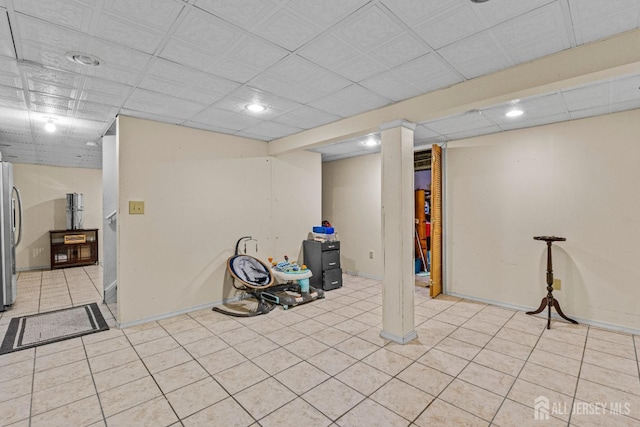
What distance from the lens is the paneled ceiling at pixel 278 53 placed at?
5.40 feet

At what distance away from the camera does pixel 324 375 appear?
8.11 feet

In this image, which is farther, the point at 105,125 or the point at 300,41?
the point at 105,125

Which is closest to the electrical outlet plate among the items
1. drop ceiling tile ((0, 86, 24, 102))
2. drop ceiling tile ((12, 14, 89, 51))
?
drop ceiling tile ((0, 86, 24, 102))

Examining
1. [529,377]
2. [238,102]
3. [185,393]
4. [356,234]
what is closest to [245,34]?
[238,102]

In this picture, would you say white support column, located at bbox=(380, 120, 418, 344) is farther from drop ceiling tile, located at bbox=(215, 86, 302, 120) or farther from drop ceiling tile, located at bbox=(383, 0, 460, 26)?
drop ceiling tile, located at bbox=(383, 0, 460, 26)

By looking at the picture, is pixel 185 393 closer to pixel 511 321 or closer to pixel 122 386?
pixel 122 386

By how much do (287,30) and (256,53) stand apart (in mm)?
360

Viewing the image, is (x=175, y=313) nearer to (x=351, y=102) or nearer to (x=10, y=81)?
(x=10, y=81)

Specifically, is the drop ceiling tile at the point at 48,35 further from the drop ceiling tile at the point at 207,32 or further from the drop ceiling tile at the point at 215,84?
the drop ceiling tile at the point at 215,84

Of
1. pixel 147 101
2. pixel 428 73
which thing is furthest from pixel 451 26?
pixel 147 101

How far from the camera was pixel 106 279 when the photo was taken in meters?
4.37

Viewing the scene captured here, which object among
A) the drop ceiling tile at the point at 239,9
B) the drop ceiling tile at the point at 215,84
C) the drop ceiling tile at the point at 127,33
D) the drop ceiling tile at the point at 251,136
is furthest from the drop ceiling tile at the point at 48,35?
the drop ceiling tile at the point at 251,136

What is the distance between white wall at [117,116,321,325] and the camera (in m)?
3.51

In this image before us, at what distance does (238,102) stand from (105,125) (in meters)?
2.08
